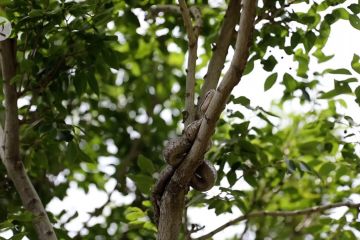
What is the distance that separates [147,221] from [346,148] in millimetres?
964

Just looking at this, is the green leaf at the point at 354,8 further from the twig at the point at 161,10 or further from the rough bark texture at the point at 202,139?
the rough bark texture at the point at 202,139

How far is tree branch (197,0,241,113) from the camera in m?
2.58

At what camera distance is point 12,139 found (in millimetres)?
2924

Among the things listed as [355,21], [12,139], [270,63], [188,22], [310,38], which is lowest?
[12,139]

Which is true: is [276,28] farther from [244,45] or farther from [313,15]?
[244,45]

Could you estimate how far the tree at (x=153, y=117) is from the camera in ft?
8.45

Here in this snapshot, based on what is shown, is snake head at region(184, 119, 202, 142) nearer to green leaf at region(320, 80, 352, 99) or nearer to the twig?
the twig

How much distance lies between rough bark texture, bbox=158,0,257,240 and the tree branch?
0.86 feet

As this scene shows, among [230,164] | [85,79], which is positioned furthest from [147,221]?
[85,79]

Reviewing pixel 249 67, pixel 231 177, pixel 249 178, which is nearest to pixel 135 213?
pixel 231 177

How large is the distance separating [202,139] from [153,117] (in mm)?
2101

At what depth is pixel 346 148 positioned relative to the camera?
3.36m

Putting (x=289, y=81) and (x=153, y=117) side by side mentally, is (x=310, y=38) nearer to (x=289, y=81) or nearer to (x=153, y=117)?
(x=289, y=81)

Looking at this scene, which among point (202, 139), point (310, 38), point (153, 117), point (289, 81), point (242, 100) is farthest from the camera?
point (153, 117)
